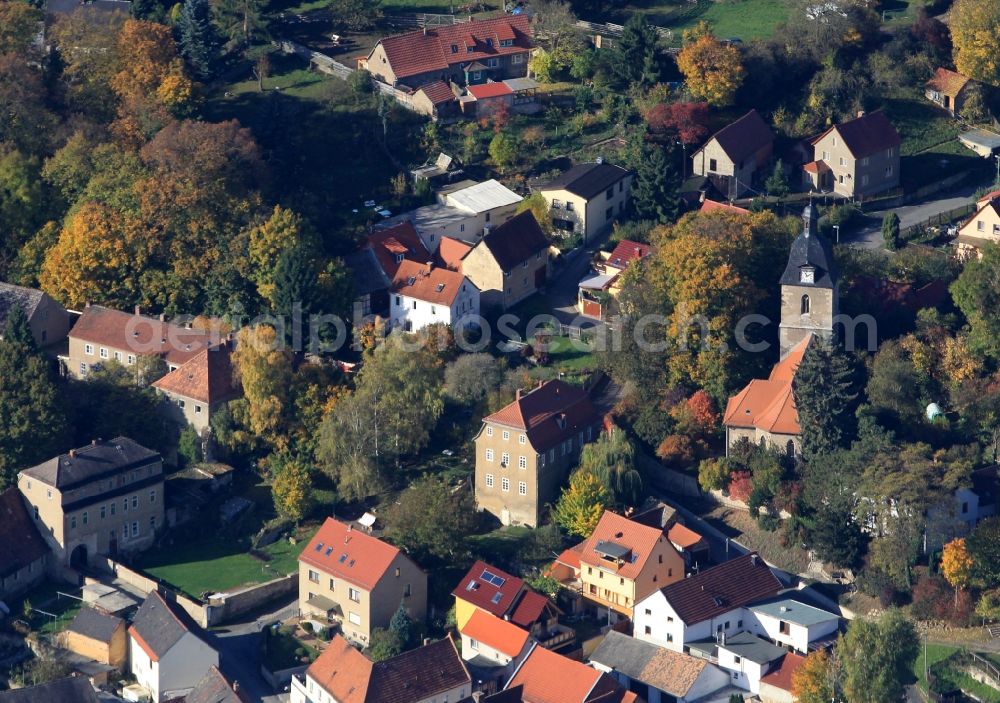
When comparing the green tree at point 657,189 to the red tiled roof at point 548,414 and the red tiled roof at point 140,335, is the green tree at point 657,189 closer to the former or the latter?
the red tiled roof at point 548,414

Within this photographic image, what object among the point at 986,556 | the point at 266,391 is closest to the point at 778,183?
the point at 266,391

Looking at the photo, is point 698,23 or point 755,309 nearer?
point 755,309

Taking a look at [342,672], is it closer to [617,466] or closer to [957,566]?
[617,466]

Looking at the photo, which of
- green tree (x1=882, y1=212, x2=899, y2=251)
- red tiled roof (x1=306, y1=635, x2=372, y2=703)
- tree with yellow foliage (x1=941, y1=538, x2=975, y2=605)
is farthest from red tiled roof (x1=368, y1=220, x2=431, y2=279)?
tree with yellow foliage (x1=941, y1=538, x2=975, y2=605)

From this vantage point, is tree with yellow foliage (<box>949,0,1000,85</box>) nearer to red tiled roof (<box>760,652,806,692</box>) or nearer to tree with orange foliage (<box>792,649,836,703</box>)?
red tiled roof (<box>760,652,806,692</box>)

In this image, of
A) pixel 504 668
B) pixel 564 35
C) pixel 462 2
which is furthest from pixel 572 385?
pixel 462 2

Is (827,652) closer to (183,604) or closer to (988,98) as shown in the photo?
(183,604)
